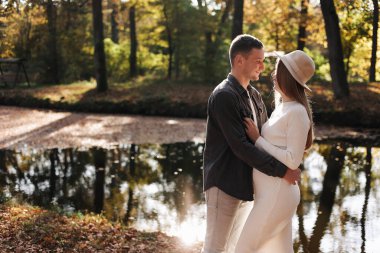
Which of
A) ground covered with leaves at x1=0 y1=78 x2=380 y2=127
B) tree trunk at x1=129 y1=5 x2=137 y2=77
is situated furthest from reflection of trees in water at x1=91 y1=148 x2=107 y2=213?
tree trunk at x1=129 y1=5 x2=137 y2=77

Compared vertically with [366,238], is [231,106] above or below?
above

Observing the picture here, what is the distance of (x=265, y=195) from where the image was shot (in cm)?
331

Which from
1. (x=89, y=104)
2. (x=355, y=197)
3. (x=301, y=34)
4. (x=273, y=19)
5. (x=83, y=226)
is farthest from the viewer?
(x=273, y=19)

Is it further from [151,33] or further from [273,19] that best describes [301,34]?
[151,33]

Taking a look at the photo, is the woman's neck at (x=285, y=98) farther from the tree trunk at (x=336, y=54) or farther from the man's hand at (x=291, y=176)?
the tree trunk at (x=336, y=54)

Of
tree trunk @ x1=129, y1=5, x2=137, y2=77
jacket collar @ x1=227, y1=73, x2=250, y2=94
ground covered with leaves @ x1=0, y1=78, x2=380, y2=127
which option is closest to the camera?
jacket collar @ x1=227, y1=73, x2=250, y2=94

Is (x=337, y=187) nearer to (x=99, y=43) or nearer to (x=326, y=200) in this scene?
(x=326, y=200)

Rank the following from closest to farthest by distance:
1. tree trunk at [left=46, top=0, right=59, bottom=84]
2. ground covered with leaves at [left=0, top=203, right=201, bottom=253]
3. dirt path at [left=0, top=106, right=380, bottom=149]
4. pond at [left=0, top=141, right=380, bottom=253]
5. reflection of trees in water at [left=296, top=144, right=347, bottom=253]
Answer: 1. ground covered with leaves at [left=0, top=203, right=201, bottom=253]
2. reflection of trees in water at [left=296, top=144, right=347, bottom=253]
3. pond at [left=0, top=141, right=380, bottom=253]
4. dirt path at [left=0, top=106, right=380, bottom=149]
5. tree trunk at [left=46, top=0, right=59, bottom=84]

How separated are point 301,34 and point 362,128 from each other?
8.69 meters

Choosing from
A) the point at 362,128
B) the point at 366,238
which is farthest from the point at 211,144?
the point at 362,128

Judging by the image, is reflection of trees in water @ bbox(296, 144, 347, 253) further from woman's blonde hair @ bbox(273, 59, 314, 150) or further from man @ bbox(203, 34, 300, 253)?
woman's blonde hair @ bbox(273, 59, 314, 150)

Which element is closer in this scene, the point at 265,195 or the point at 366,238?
the point at 265,195

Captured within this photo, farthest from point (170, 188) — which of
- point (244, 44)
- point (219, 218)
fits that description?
point (244, 44)

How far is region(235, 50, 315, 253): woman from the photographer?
3244mm
